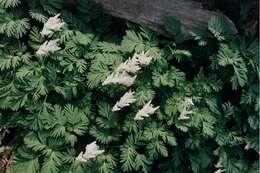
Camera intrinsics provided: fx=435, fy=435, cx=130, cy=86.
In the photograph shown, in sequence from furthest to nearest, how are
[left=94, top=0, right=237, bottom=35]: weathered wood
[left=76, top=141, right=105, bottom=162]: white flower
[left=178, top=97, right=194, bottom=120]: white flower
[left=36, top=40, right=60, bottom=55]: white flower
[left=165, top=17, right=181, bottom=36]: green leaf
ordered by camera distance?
[left=94, top=0, right=237, bottom=35]: weathered wood < [left=165, top=17, right=181, bottom=36]: green leaf < [left=178, top=97, right=194, bottom=120]: white flower < [left=36, top=40, right=60, bottom=55]: white flower < [left=76, top=141, right=105, bottom=162]: white flower

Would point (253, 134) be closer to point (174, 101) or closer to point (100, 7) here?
point (174, 101)

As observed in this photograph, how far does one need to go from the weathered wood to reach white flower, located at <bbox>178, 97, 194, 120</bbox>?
0.86m

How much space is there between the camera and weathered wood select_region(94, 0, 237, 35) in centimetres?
521

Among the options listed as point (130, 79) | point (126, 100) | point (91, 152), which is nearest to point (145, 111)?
point (126, 100)

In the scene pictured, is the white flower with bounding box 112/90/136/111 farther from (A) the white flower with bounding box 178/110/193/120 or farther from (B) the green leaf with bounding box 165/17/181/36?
(B) the green leaf with bounding box 165/17/181/36

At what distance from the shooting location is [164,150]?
16.6ft

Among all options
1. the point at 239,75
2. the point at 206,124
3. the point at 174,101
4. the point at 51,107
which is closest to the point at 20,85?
the point at 51,107

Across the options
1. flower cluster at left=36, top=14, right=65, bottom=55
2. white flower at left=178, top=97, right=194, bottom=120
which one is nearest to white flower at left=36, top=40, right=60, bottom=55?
flower cluster at left=36, top=14, right=65, bottom=55

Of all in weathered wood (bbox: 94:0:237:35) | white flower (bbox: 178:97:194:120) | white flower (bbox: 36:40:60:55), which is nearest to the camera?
white flower (bbox: 36:40:60:55)

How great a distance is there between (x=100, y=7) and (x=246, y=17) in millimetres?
1768

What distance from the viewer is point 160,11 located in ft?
17.3

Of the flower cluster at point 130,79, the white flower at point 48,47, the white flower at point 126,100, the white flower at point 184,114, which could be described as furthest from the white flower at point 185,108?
the white flower at point 48,47

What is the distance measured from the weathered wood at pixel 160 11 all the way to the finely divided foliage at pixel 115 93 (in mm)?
145

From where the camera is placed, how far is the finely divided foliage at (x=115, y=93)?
5012mm
